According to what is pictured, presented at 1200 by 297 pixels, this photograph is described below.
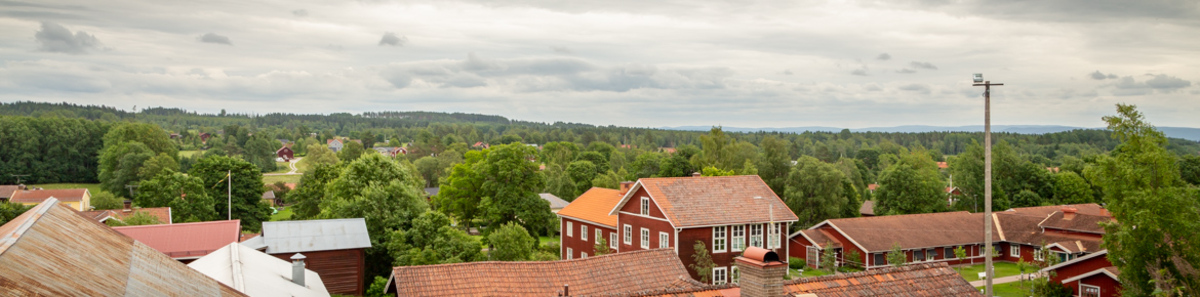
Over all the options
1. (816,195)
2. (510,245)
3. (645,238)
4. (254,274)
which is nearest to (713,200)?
(645,238)

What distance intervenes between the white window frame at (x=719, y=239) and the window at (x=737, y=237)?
0.39 m

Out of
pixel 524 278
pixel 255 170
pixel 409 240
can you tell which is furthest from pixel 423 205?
pixel 255 170

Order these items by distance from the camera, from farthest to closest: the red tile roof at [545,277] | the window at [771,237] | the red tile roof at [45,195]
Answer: the red tile roof at [45,195] < the window at [771,237] < the red tile roof at [545,277]

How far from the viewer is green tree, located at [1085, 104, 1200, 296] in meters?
26.3

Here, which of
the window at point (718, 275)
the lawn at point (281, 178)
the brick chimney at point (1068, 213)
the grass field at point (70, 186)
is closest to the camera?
the window at point (718, 275)

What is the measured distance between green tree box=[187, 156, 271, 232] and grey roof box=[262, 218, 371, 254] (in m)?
26.4

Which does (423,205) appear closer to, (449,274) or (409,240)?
(409,240)

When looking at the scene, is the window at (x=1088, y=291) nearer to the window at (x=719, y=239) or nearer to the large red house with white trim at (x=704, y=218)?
the large red house with white trim at (x=704, y=218)

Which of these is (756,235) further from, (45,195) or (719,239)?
(45,195)

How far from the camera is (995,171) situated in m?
64.0

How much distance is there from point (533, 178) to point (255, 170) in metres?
25.5

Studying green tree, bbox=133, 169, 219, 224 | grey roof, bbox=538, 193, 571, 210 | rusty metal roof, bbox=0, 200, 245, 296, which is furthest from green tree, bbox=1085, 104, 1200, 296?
green tree, bbox=133, 169, 219, 224

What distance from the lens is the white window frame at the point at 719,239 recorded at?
117ft

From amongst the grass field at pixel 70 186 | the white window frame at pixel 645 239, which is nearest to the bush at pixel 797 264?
the white window frame at pixel 645 239
